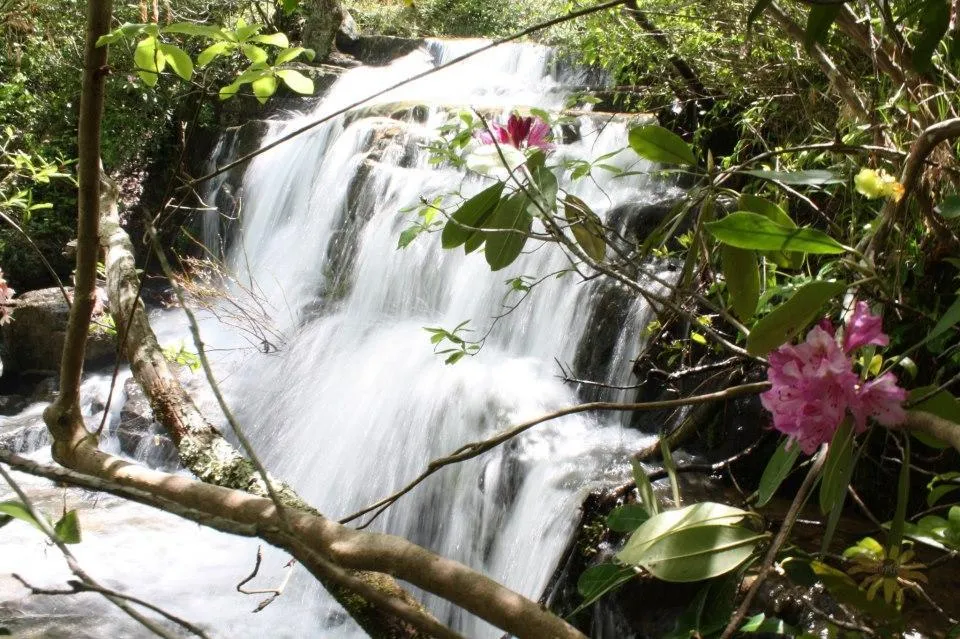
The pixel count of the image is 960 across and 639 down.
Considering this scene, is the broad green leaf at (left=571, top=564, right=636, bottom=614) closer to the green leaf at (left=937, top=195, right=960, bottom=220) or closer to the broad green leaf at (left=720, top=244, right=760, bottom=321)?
the broad green leaf at (left=720, top=244, right=760, bottom=321)

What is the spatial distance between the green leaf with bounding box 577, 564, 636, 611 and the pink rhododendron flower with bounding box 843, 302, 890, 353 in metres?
0.44

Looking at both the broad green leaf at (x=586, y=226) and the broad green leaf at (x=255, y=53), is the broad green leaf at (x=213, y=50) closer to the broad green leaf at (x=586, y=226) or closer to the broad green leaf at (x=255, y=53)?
the broad green leaf at (x=255, y=53)

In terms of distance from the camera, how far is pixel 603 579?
3.33 feet

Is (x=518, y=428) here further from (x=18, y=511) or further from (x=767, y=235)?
(x=18, y=511)

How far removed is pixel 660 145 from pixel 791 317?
0.35m

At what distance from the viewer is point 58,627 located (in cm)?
305

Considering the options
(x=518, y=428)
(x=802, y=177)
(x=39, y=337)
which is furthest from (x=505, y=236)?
(x=39, y=337)

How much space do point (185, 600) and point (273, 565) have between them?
1.28ft

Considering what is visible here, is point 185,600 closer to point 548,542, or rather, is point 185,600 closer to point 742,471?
point 548,542

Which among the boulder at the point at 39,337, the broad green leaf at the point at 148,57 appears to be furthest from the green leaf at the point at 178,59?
the boulder at the point at 39,337

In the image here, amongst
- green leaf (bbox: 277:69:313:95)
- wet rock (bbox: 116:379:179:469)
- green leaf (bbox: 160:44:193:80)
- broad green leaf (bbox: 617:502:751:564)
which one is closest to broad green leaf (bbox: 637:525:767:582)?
broad green leaf (bbox: 617:502:751:564)

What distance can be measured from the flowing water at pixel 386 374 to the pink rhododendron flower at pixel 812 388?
114 centimetres

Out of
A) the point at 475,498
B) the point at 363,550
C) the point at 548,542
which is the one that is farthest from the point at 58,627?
the point at 363,550

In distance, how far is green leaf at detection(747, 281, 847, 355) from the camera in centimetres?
70
